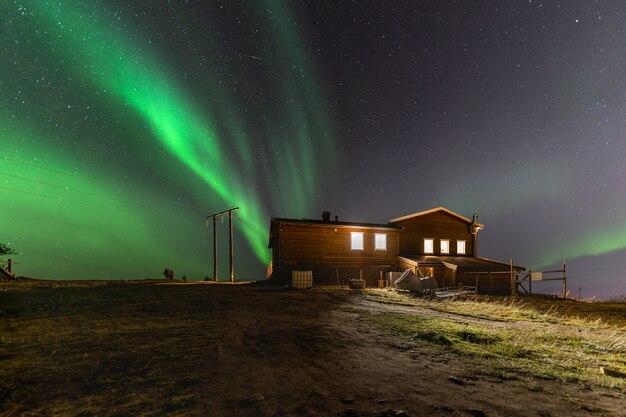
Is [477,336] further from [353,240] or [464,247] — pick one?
[464,247]

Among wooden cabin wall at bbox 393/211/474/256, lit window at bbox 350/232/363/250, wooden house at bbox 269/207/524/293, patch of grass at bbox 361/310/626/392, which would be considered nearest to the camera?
patch of grass at bbox 361/310/626/392

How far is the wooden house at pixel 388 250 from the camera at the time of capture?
2903cm

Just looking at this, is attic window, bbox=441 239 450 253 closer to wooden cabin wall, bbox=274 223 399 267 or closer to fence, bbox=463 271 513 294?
fence, bbox=463 271 513 294

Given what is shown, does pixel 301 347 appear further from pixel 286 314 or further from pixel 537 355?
Result: pixel 537 355

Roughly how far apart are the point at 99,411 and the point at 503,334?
11501 millimetres

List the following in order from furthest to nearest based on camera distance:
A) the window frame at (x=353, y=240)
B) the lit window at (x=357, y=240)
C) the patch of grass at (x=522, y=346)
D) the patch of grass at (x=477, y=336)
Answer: the lit window at (x=357, y=240)
the window frame at (x=353, y=240)
the patch of grass at (x=477, y=336)
the patch of grass at (x=522, y=346)

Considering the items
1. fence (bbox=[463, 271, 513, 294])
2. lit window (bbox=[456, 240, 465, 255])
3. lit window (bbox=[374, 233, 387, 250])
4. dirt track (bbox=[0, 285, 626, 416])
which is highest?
lit window (bbox=[374, 233, 387, 250])

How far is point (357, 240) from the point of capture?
3112cm

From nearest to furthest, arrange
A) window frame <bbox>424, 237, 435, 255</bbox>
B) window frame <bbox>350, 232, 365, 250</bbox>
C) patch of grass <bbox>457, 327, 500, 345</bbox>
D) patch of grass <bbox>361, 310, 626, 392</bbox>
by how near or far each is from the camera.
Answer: patch of grass <bbox>361, 310, 626, 392</bbox> < patch of grass <bbox>457, 327, 500, 345</bbox> < window frame <bbox>350, 232, 365, 250</bbox> < window frame <bbox>424, 237, 435, 255</bbox>

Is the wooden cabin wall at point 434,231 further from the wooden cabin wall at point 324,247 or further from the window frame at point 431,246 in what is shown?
the wooden cabin wall at point 324,247

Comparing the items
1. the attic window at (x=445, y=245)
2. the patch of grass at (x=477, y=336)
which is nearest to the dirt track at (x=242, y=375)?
the patch of grass at (x=477, y=336)

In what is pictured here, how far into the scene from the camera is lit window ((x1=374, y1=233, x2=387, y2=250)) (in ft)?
104

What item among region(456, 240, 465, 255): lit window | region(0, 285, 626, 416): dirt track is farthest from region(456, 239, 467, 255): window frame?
region(0, 285, 626, 416): dirt track

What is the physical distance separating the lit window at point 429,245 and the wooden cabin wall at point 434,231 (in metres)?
0.38
